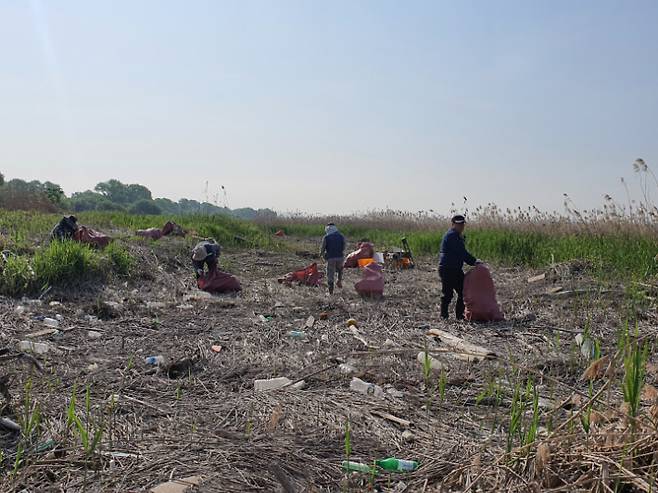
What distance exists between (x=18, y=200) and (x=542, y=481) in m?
21.7

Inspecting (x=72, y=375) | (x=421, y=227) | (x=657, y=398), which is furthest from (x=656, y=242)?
(x=421, y=227)

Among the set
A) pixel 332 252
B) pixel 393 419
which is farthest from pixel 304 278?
pixel 393 419

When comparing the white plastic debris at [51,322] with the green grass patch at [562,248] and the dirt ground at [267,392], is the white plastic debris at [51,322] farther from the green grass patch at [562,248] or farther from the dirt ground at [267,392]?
the green grass patch at [562,248]

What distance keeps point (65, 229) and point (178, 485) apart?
25.1ft

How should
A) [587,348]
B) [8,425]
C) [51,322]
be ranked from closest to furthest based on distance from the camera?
[8,425], [587,348], [51,322]

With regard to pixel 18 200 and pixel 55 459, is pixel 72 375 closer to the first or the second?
pixel 55 459

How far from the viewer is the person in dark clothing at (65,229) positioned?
326 inches

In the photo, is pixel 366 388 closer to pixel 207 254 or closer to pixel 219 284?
pixel 219 284

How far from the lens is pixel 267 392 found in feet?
10.3

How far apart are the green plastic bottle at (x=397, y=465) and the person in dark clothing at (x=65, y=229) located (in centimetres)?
760

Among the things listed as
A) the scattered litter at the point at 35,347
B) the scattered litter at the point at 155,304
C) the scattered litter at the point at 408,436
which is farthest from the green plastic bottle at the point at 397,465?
the scattered litter at the point at 155,304

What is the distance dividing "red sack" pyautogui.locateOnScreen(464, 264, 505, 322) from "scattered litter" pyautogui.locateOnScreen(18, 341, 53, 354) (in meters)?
4.36

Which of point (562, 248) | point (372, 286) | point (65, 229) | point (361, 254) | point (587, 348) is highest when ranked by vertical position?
point (65, 229)

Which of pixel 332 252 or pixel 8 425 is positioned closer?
pixel 8 425
